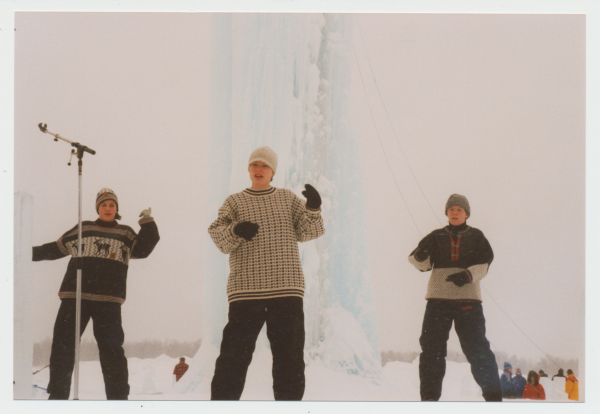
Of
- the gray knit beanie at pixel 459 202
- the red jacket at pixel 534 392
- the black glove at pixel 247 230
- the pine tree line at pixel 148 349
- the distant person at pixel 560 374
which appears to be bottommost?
the red jacket at pixel 534 392

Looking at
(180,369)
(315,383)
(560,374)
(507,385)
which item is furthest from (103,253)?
(560,374)

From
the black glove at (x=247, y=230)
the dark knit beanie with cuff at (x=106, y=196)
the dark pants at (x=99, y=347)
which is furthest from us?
the dark knit beanie with cuff at (x=106, y=196)

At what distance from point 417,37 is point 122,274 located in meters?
1.90

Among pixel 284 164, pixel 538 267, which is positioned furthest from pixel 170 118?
pixel 538 267

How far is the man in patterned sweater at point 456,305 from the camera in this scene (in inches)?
106

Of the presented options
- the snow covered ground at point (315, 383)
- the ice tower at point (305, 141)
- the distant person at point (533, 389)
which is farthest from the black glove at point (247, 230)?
the distant person at point (533, 389)

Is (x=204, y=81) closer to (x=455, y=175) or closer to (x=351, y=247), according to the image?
(x=351, y=247)

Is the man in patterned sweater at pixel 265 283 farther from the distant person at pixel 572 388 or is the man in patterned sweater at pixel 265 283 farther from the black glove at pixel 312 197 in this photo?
the distant person at pixel 572 388

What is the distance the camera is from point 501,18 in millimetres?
2891

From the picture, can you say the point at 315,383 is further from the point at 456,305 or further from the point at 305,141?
the point at 305,141

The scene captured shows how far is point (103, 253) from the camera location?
107 inches

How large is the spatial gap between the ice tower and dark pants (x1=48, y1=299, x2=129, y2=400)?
439mm

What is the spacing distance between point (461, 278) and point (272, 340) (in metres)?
0.95

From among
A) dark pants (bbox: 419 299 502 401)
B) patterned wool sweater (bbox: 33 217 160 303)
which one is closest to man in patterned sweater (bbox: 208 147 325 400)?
patterned wool sweater (bbox: 33 217 160 303)
